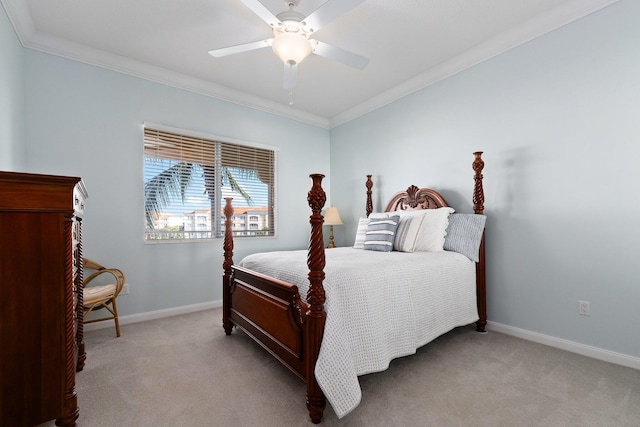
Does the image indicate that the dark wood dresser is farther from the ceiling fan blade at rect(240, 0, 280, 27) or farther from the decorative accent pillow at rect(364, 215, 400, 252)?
the decorative accent pillow at rect(364, 215, 400, 252)

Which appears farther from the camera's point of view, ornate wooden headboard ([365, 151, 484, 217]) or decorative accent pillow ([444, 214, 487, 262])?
ornate wooden headboard ([365, 151, 484, 217])

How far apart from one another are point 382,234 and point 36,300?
2.58 meters

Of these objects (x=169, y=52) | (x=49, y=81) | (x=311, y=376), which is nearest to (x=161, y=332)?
(x=311, y=376)

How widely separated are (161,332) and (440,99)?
3823mm

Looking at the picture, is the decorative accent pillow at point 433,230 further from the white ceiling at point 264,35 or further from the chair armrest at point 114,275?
the chair armrest at point 114,275

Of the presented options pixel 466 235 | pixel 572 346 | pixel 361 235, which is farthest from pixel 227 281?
pixel 572 346

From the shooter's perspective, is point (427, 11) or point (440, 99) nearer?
point (427, 11)

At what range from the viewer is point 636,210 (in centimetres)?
211

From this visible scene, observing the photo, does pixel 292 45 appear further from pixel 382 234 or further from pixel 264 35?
pixel 382 234

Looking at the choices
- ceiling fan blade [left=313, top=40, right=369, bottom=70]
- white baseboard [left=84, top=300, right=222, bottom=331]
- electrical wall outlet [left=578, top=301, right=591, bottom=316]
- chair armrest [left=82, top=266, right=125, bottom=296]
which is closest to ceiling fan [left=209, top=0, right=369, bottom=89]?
ceiling fan blade [left=313, top=40, right=369, bottom=70]

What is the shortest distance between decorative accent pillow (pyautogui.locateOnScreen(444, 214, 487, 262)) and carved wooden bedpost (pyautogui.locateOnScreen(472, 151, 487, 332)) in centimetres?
10

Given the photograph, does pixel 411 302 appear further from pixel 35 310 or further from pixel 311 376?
pixel 35 310

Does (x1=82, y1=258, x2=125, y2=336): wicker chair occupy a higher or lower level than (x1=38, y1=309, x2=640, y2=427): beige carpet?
higher

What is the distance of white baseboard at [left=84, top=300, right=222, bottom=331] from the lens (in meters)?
2.96
